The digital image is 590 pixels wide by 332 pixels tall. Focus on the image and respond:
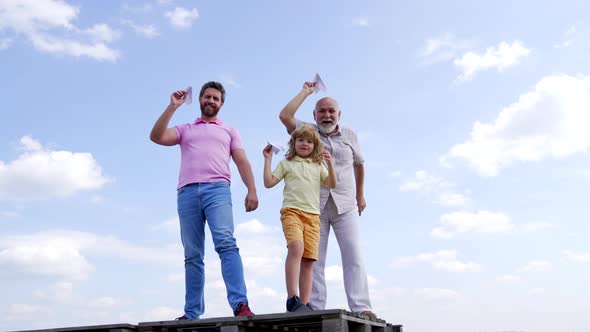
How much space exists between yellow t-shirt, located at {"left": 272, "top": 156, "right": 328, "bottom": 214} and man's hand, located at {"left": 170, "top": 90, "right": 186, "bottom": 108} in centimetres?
114

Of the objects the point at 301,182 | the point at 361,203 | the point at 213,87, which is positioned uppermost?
the point at 213,87

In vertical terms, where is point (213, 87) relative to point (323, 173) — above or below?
above

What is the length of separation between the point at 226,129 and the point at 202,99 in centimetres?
39

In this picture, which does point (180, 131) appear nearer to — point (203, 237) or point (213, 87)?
point (213, 87)

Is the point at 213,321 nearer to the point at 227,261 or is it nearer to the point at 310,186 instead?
the point at 227,261

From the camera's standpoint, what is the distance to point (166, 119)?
6988 millimetres

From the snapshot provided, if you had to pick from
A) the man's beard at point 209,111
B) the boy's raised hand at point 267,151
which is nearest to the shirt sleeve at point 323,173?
the boy's raised hand at point 267,151

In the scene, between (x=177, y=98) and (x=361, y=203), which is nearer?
(x=177, y=98)

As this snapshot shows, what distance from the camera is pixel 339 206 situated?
23.7 feet

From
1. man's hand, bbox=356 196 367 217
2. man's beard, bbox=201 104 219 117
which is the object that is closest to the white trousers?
man's hand, bbox=356 196 367 217

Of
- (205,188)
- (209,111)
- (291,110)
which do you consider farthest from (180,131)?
(291,110)

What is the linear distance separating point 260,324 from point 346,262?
58.2 inches

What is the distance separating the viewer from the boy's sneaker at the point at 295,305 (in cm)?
611

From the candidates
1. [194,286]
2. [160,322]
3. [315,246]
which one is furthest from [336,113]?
[160,322]
